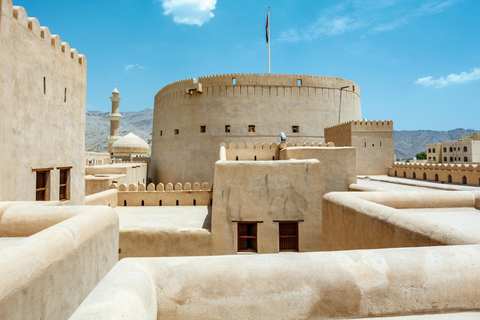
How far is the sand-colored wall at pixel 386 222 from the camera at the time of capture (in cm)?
278

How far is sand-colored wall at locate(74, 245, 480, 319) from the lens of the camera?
6.32 feet

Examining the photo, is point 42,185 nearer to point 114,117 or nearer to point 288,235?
point 288,235

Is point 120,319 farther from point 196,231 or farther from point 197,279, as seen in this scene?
point 196,231

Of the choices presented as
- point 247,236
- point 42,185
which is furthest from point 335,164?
point 42,185

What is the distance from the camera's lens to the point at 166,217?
30.7ft

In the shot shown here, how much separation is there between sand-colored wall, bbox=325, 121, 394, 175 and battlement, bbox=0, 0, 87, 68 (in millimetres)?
14388

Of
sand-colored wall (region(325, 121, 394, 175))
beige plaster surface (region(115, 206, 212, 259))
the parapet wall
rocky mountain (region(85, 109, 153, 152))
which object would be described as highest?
rocky mountain (region(85, 109, 153, 152))

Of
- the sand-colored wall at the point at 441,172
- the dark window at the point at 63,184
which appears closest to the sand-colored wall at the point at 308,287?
the dark window at the point at 63,184

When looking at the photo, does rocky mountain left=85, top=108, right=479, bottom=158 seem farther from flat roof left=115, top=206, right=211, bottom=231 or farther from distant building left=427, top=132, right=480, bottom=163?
flat roof left=115, top=206, right=211, bottom=231

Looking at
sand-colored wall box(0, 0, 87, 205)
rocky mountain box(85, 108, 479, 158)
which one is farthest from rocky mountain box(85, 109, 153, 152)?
sand-colored wall box(0, 0, 87, 205)

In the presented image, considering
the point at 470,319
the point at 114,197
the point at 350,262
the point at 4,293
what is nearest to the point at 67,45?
the point at 114,197

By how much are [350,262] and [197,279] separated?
1.14 m

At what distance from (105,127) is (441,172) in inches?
5292

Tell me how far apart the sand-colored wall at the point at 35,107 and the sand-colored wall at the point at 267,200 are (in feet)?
13.2
